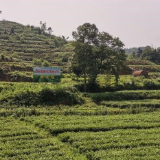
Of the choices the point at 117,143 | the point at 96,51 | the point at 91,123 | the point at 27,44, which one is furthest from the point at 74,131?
the point at 27,44

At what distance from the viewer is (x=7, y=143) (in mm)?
17859

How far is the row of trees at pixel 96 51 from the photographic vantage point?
39625mm

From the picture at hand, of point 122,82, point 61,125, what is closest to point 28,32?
point 122,82

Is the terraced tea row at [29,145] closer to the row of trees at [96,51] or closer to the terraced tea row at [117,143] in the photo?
the terraced tea row at [117,143]

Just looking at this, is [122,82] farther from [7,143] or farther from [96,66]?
[7,143]

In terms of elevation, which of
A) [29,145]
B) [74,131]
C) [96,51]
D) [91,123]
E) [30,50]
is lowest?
[29,145]

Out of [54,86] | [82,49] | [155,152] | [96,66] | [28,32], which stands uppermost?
[28,32]

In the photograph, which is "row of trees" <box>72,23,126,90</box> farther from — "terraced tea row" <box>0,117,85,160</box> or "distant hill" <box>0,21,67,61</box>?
"distant hill" <box>0,21,67,61</box>

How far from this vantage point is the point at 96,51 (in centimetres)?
4116

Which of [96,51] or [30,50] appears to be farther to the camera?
[30,50]

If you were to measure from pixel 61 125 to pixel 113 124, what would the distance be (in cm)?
459

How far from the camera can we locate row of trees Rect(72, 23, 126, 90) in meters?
39.6

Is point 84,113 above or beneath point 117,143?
above

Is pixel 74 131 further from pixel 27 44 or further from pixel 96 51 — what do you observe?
pixel 27 44
